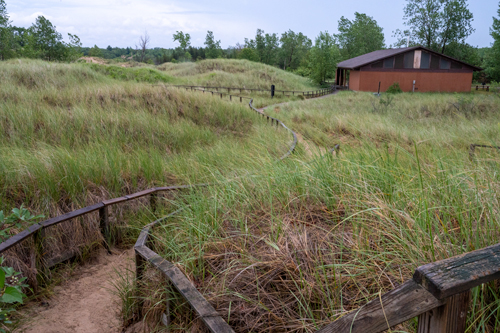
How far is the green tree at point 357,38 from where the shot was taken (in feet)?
226

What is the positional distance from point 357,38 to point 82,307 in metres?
74.8

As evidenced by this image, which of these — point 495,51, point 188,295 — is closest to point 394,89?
point 495,51

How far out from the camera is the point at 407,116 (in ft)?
54.0

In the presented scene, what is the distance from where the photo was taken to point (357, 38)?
2778 inches

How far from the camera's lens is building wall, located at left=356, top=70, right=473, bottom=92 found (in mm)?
35906

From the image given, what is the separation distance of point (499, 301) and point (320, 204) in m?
1.77

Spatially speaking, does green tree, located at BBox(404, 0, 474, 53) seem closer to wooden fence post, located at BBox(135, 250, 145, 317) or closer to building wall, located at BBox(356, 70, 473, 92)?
building wall, located at BBox(356, 70, 473, 92)

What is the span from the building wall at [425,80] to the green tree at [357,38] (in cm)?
3236


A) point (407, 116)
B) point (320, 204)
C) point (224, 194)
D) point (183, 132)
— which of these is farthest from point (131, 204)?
point (407, 116)

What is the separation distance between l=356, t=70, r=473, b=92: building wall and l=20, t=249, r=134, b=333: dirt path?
36.0m

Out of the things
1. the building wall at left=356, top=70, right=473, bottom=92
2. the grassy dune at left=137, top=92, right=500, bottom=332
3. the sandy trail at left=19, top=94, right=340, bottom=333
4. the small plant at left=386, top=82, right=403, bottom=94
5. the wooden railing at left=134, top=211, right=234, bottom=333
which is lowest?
the sandy trail at left=19, top=94, right=340, bottom=333

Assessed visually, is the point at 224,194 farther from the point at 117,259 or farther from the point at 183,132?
the point at 183,132

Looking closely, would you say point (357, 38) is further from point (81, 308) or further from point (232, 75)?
point (81, 308)

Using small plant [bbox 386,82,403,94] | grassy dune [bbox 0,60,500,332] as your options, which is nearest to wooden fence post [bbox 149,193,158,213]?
grassy dune [bbox 0,60,500,332]
